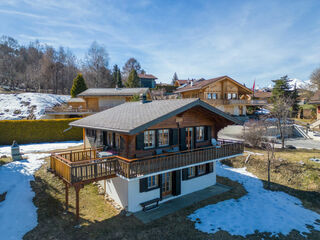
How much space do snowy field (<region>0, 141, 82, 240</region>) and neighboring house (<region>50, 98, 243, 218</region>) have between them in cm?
256

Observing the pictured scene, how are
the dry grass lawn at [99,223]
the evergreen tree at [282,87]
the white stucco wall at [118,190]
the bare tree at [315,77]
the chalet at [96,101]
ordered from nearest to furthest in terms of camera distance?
1. the dry grass lawn at [99,223]
2. the white stucco wall at [118,190]
3. the chalet at [96,101]
4. the evergreen tree at [282,87]
5. the bare tree at [315,77]

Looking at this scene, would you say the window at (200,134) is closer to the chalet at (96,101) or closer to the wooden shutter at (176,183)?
the wooden shutter at (176,183)

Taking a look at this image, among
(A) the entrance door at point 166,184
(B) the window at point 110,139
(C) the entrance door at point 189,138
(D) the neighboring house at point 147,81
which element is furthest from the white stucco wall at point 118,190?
(D) the neighboring house at point 147,81

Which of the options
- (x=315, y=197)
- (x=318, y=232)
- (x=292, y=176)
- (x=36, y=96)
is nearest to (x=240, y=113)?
(x=292, y=176)

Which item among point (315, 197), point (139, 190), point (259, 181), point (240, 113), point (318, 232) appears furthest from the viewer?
point (240, 113)

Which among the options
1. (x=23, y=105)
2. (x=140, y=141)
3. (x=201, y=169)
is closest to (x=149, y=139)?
(x=140, y=141)

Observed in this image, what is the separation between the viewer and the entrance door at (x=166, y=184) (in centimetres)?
1247

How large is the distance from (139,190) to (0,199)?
329 inches

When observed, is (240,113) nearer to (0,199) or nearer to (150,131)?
(150,131)

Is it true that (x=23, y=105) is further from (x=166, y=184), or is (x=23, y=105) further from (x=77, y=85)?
(x=166, y=184)

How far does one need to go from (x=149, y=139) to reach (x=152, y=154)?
910mm

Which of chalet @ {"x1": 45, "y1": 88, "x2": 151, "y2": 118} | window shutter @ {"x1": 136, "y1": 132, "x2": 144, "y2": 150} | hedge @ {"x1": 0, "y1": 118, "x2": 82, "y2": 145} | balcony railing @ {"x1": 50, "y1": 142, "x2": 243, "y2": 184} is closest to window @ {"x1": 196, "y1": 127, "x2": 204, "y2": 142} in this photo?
balcony railing @ {"x1": 50, "y1": 142, "x2": 243, "y2": 184}

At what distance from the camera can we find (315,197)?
14031 millimetres

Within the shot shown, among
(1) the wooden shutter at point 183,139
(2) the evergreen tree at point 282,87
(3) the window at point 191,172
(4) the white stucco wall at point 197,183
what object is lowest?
(4) the white stucco wall at point 197,183
